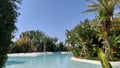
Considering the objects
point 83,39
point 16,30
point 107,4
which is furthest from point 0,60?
point 83,39

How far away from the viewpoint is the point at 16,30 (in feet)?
25.4

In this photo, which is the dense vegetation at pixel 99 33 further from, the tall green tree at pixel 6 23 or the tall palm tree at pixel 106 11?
the tall green tree at pixel 6 23

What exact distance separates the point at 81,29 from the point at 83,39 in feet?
4.19

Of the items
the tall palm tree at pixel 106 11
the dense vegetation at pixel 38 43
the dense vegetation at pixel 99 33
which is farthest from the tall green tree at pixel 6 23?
the dense vegetation at pixel 38 43

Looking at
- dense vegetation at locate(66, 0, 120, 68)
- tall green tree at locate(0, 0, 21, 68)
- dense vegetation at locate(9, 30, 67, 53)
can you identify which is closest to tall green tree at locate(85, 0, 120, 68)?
dense vegetation at locate(66, 0, 120, 68)

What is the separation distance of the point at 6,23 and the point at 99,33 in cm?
2232

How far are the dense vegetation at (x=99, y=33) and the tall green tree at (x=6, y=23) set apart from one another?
1285 centimetres

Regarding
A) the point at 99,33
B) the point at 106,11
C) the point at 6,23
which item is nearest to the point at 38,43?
the point at 99,33

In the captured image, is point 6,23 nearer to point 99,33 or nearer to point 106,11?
point 106,11

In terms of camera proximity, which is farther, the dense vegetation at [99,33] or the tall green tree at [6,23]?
the dense vegetation at [99,33]

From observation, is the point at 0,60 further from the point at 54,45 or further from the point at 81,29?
the point at 54,45

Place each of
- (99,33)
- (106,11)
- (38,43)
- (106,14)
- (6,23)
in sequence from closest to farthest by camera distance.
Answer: (6,23) < (106,11) < (106,14) < (99,33) < (38,43)

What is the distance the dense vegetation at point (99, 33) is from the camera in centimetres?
2415

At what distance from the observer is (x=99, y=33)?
93.7 feet
